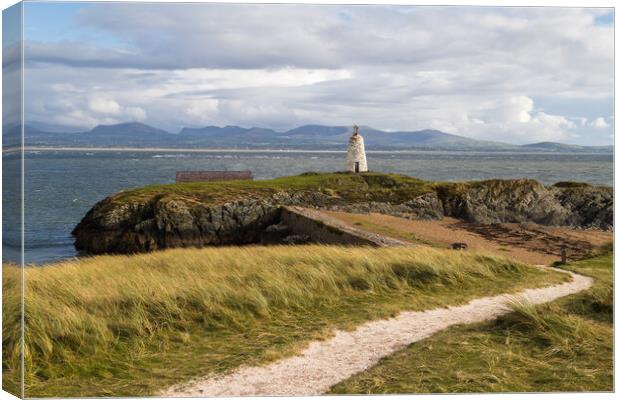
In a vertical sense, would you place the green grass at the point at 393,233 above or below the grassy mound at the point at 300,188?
below

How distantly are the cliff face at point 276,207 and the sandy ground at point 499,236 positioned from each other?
63cm

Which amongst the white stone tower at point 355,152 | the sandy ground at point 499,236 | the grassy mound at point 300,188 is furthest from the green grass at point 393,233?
the white stone tower at point 355,152

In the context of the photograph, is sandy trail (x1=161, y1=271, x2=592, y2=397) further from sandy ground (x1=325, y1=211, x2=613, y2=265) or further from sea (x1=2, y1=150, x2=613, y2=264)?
sandy ground (x1=325, y1=211, x2=613, y2=265)

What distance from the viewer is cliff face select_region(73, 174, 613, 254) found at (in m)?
15.4

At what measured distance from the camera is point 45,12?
7863 mm

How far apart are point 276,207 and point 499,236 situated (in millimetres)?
6224

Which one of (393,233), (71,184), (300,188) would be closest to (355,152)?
(300,188)

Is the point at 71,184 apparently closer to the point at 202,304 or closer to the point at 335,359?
the point at 202,304

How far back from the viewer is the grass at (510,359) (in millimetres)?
6617

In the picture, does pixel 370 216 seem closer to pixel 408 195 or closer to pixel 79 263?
pixel 408 195

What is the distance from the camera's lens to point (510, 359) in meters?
7.08

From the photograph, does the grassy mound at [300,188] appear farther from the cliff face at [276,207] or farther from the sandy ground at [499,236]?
the sandy ground at [499,236]

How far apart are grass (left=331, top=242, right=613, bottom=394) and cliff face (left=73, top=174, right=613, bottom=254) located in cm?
883

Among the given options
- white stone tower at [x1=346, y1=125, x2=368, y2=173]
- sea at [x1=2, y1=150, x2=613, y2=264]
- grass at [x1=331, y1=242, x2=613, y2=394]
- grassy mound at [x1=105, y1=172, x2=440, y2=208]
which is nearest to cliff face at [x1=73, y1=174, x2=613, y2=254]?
grassy mound at [x1=105, y1=172, x2=440, y2=208]
